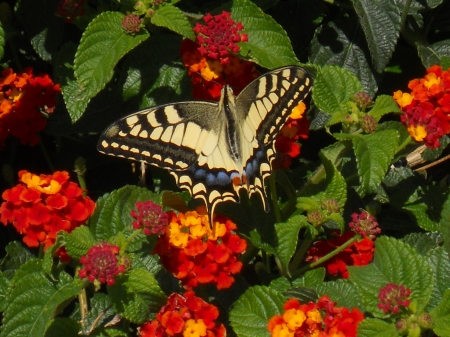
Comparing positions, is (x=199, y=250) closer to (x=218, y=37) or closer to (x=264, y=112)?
(x=264, y=112)

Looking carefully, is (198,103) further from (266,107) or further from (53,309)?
(53,309)

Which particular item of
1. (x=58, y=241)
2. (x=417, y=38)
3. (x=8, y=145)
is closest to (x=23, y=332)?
(x=58, y=241)

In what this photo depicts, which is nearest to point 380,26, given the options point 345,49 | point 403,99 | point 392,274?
point 345,49

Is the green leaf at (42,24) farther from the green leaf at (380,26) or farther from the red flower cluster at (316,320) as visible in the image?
the red flower cluster at (316,320)

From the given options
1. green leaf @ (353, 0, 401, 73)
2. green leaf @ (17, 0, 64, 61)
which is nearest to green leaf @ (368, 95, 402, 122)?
green leaf @ (353, 0, 401, 73)

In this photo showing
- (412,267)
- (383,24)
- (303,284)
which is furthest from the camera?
(383,24)

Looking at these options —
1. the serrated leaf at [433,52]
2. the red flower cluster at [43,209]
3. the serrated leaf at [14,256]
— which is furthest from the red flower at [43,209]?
the serrated leaf at [433,52]

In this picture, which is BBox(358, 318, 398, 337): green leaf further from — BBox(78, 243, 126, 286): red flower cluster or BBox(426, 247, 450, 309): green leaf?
BBox(78, 243, 126, 286): red flower cluster
